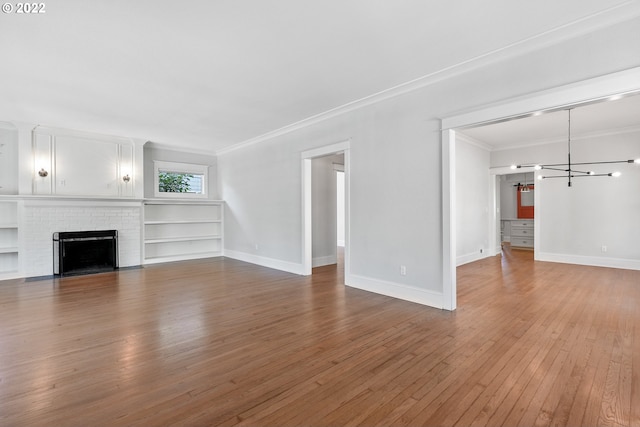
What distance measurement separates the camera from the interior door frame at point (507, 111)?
98.1 inches

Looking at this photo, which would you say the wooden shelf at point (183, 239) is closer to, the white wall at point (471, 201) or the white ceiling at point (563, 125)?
the white wall at point (471, 201)

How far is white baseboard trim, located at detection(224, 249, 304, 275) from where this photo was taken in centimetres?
586

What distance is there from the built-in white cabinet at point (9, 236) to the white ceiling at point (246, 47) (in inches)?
80.2

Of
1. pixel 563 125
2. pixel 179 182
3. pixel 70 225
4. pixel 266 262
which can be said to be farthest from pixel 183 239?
pixel 563 125

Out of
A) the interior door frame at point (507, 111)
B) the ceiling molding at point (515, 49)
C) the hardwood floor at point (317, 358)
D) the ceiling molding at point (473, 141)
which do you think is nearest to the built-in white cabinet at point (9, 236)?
the hardwood floor at point (317, 358)

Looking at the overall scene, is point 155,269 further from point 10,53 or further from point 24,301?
point 10,53

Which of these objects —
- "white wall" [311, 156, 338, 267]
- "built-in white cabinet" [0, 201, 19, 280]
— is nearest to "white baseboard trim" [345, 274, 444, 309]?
"white wall" [311, 156, 338, 267]

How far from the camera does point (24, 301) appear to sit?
4.11 m

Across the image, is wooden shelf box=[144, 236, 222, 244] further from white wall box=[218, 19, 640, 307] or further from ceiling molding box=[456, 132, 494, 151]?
ceiling molding box=[456, 132, 494, 151]

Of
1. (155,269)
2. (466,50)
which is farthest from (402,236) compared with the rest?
(155,269)

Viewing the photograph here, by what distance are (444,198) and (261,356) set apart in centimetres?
263

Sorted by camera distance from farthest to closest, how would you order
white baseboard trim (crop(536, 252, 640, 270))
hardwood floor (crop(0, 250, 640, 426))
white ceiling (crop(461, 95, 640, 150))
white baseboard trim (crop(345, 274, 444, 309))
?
1. white baseboard trim (crop(536, 252, 640, 270))
2. white ceiling (crop(461, 95, 640, 150))
3. white baseboard trim (crop(345, 274, 444, 309))
4. hardwood floor (crop(0, 250, 640, 426))

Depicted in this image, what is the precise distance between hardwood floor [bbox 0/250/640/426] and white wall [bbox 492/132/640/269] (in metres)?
2.24

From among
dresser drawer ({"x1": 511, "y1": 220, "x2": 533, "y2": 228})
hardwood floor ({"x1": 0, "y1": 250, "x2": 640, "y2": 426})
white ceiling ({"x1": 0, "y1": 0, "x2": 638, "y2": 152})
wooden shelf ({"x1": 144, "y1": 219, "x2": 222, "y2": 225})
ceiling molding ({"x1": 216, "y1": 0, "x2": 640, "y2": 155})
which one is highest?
white ceiling ({"x1": 0, "y1": 0, "x2": 638, "y2": 152})
